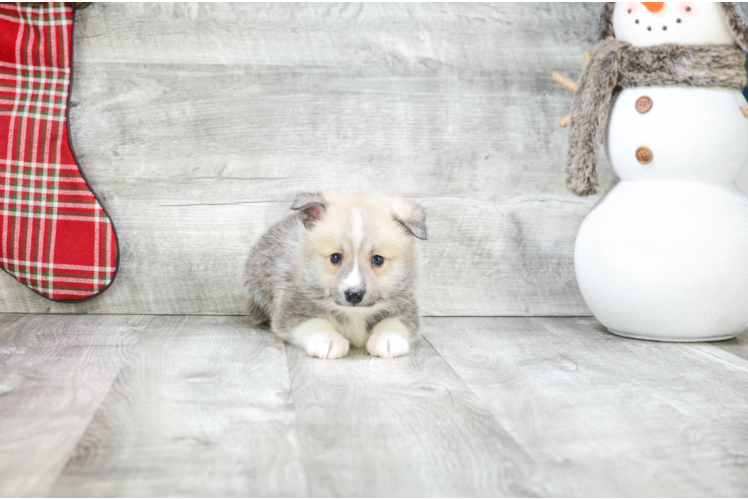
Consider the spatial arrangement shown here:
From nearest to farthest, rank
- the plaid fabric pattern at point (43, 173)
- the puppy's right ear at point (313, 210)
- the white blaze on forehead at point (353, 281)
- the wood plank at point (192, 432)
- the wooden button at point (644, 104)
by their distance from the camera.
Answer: the wood plank at point (192, 432) → the white blaze on forehead at point (353, 281) → the puppy's right ear at point (313, 210) → the wooden button at point (644, 104) → the plaid fabric pattern at point (43, 173)

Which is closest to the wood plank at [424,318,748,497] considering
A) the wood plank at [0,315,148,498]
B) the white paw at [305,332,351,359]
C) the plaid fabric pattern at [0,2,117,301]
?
the white paw at [305,332,351,359]

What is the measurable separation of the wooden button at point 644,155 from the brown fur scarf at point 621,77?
13 cm

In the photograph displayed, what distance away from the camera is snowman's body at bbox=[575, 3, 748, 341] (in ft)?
6.93

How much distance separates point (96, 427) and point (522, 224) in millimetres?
1802

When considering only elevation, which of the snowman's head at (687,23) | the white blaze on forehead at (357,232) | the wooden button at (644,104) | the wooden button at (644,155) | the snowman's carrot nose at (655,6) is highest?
the snowman's carrot nose at (655,6)

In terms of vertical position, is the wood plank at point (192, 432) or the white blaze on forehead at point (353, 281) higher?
the white blaze on forehead at point (353, 281)

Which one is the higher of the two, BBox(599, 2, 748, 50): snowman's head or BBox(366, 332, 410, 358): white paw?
BBox(599, 2, 748, 50): snowman's head

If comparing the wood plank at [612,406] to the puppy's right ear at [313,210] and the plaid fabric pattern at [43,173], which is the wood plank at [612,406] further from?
the plaid fabric pattern at [43,173]

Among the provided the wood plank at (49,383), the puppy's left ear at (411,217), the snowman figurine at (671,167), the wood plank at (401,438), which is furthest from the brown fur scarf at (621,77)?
the wood plank at (49,383)

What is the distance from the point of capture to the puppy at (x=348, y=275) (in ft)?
6.44

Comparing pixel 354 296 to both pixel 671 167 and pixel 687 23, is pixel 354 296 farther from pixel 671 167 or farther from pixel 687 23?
pixel 687 23

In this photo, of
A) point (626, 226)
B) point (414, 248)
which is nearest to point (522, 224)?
point (626, 226)

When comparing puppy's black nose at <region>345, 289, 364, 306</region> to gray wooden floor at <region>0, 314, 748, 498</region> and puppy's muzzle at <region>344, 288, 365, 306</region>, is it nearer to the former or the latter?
puppy's muzzle at <region>344, 288, 365, 306</region>

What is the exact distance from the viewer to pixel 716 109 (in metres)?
2.12
